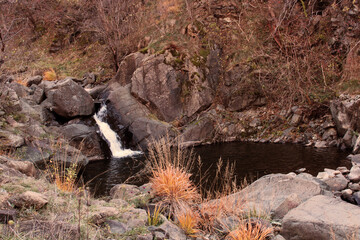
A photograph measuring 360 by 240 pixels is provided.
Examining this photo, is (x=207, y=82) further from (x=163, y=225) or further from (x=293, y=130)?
(x=163, y=225)

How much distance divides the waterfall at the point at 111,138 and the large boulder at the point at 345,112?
8.89 meters

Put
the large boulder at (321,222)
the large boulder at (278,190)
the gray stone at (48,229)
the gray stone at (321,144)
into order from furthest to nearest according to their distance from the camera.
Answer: the gray stone at (321,144)
the large boulder at (278,190)
the large boulder at (321,222)
the gray stone at (48,229)

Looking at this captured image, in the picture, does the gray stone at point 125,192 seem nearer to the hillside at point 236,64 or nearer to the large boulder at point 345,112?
the hillside at point 236,64

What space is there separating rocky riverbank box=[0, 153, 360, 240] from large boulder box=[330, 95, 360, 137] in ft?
20.8

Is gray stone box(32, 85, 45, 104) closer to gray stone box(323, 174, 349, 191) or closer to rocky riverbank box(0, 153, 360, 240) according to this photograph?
rocky riverbank box(0, 153, 360, 240)

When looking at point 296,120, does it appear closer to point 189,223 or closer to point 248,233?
point 248,233

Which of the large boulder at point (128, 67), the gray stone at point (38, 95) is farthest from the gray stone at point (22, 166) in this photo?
the large boulder at point (128, 67)

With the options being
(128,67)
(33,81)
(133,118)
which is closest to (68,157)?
(133,118)

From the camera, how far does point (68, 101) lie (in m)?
14.3

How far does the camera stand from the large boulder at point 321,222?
4.02m

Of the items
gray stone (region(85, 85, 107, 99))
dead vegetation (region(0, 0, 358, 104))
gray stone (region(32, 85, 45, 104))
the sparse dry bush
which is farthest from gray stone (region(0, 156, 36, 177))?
the sparse dry bush

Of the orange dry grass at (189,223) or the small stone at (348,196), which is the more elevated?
the orange dry grass at (189,223)

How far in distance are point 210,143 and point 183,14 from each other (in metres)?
9.51

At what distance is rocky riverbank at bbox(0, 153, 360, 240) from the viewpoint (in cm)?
294
